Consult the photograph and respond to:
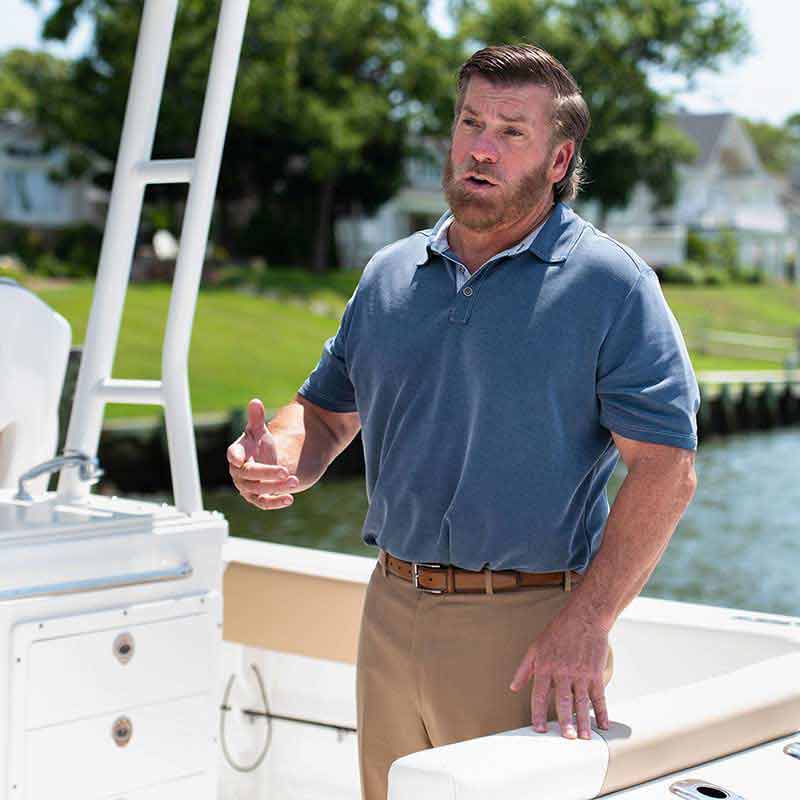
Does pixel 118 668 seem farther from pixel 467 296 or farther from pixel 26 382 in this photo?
pixel 467 296

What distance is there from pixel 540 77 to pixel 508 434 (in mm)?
478

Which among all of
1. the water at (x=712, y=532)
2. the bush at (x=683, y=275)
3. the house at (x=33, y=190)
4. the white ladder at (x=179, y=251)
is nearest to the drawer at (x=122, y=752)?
the white ladder at (x=179, y=251)

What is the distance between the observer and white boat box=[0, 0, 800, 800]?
1.77 meters

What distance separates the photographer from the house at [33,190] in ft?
131

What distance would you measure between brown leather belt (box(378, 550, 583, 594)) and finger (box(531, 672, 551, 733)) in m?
0.16

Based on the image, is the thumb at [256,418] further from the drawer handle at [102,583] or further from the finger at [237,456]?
the drawer handle at [102,583]

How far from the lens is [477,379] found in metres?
1.97

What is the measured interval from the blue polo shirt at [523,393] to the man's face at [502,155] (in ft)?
0.19

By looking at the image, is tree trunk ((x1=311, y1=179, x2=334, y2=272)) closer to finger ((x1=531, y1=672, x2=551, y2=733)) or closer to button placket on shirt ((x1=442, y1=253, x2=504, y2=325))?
button placket on shirt ((x1=442, y1=253, x2=504, y2=325))

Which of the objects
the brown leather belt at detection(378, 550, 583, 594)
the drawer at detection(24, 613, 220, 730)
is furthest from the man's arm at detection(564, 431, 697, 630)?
the drawer at detection(24, 613, 220, 730)

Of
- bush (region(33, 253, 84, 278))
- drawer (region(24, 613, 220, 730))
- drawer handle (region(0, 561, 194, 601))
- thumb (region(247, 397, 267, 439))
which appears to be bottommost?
bush (region(33, 253, 84, 278))

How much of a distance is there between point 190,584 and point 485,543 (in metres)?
0.63

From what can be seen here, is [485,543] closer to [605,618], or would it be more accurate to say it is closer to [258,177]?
[605,618]

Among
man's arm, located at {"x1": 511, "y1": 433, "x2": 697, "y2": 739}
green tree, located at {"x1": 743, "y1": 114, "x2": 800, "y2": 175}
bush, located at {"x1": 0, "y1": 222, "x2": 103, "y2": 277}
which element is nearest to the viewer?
man's arm, located at {"x1": 511, "y1": 433, "x2": 697, "y2": 739}
